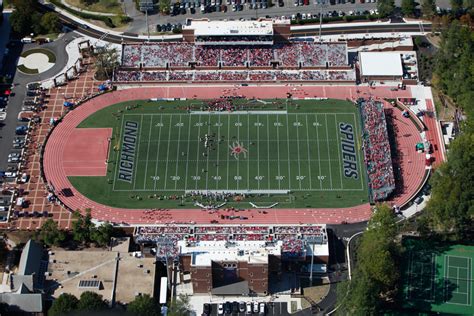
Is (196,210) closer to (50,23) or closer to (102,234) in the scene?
(102,234)

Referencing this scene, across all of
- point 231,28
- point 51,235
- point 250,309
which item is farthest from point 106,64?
point 250,309

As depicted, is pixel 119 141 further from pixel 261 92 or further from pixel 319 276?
pixel 319 276

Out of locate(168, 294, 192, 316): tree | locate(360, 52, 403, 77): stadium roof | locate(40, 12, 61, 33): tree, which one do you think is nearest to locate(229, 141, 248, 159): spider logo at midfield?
locate(360, 52, 403, 77): stadium roof

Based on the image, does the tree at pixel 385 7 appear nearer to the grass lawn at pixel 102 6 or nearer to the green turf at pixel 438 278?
the grass lawn at pixel 102 6

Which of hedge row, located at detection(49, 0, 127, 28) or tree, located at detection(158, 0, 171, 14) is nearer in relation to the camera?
hedge row, located at detection(49, 0, 127, 28)

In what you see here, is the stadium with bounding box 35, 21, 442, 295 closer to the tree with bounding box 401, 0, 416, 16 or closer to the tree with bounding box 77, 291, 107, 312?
the tree with bounding box 77, 291, 107, 312

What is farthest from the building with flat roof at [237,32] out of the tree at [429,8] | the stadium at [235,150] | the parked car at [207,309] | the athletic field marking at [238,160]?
the parked car at [207,309]
